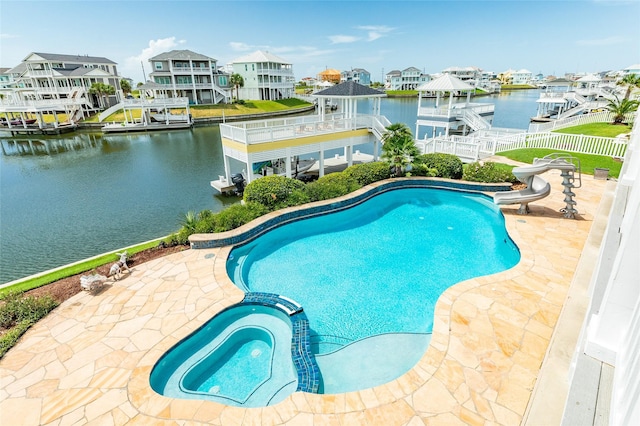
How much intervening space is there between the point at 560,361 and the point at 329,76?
13945 centimetres

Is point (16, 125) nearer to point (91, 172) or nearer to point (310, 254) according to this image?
point (91, 172)

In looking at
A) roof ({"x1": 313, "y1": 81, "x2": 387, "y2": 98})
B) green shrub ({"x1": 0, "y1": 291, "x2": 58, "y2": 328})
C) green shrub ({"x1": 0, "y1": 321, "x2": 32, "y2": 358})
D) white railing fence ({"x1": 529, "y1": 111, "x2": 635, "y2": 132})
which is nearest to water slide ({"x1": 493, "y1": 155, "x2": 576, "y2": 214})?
roof ({"x1": 313, "y1": 81, "x2": 387, "y2": 98})

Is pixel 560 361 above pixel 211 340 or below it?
above

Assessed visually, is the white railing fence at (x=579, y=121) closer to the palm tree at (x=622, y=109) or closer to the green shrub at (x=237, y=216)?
the palm tree at (x=622, y=109)

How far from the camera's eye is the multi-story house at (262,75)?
203 feet

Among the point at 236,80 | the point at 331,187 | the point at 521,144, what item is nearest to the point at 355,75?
the point at 236,80

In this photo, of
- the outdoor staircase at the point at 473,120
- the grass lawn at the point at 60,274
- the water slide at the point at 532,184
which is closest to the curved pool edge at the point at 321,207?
the grass lawn at the point at 60,274

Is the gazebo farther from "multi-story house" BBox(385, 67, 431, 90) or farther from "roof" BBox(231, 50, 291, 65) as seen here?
"multi-story house" BBox(385, 67, 431, 90)

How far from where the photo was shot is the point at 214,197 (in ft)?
61.2

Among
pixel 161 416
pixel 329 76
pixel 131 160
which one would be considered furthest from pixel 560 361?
pixel 329 76

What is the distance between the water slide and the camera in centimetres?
1049

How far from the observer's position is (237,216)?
11.4 meters

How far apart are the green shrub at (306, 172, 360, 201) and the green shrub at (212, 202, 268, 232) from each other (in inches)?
95.3

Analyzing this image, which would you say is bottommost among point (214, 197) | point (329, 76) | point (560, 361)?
point (214, 197)
